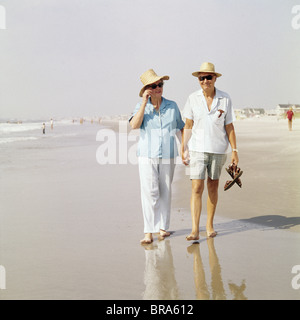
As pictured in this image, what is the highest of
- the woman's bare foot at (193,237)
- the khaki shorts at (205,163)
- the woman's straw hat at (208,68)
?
the woman's straw hat at (208,68)

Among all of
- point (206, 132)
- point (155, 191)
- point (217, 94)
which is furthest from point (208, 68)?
point (155, 191)

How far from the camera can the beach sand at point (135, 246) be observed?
3.49 m

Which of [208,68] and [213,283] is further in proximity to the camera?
[208,68]

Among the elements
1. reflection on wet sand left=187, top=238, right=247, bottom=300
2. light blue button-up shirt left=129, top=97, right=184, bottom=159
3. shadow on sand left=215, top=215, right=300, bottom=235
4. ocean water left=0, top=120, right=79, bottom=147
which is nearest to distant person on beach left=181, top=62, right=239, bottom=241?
light blue button-up shirt left=129, top=97, right=184, bottom=159

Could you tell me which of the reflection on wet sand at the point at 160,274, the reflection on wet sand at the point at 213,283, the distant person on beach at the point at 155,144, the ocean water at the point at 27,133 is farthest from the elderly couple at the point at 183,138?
the ocean water at the point at 27,133

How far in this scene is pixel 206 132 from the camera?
4766 millimetres

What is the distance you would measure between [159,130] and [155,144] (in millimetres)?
167

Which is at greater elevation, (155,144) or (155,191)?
(155,144)

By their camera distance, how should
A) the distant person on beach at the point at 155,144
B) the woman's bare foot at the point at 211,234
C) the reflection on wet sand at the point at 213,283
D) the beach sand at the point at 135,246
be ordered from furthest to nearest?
the woman's bare foot at the point at 211,234
the distant person on beach at the point at 155,144
the beach sand at the point at 135,246
the reflection on wet sand at the point at 213,283

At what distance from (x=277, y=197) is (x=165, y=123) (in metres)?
2.95

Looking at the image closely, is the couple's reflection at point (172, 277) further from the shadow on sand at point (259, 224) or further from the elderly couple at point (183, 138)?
the shadow on sand at point (259, 224)

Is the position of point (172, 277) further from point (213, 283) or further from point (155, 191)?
point (155, 191)

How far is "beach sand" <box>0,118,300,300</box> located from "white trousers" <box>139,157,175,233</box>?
23 centimetres
